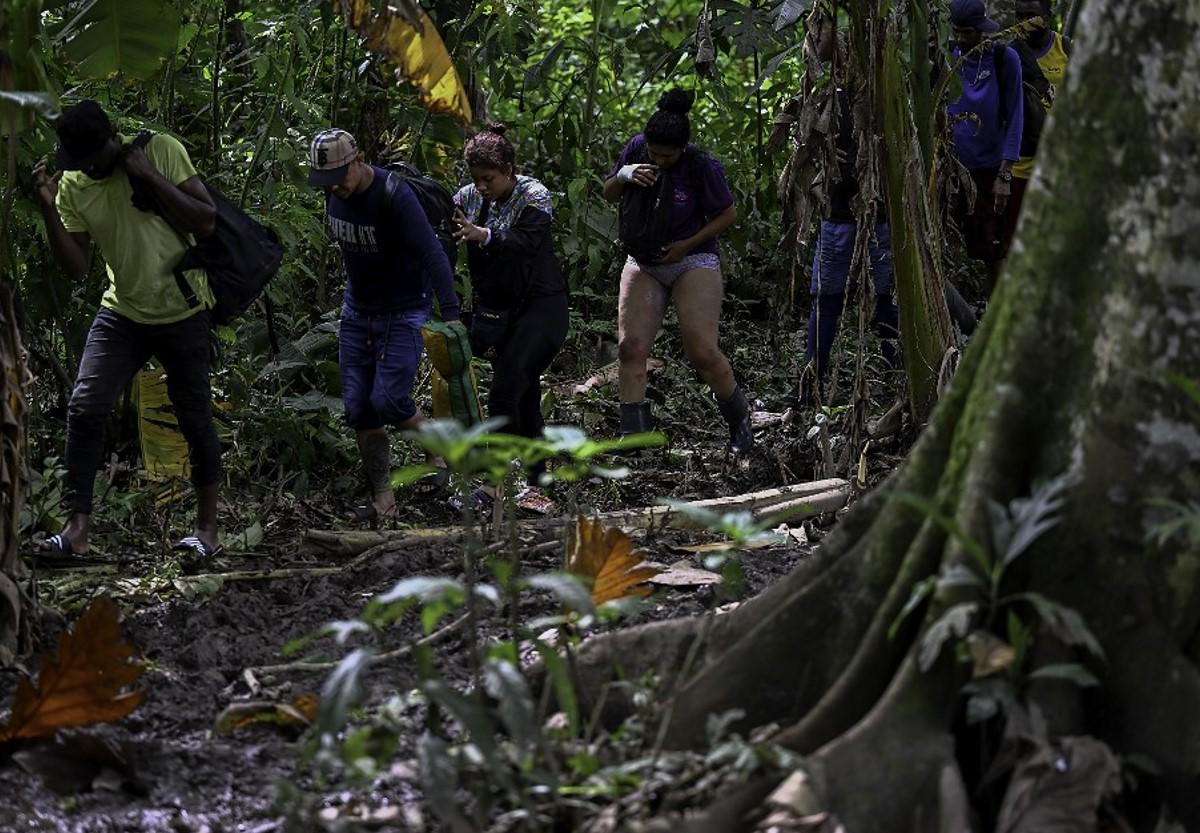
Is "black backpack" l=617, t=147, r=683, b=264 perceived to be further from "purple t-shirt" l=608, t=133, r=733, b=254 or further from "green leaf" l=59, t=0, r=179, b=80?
"green leaf" l=59, t=0, r=179, b=80

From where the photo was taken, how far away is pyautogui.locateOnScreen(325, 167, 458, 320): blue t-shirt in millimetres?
7730

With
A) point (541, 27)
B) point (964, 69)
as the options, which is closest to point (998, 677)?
point (964, 69)

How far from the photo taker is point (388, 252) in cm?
789

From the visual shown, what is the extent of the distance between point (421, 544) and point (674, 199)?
8.98ft

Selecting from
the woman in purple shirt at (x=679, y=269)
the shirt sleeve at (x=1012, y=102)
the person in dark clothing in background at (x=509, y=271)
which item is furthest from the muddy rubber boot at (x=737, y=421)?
the shirt sleeve at (x=1012, y=102)

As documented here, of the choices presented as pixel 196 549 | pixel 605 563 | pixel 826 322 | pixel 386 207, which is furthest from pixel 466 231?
pixel 605 563

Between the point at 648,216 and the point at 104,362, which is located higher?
the point at 648,216

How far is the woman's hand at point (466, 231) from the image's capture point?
808 centimetres

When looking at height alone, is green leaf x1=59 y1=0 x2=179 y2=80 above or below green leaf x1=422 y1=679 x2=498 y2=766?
above

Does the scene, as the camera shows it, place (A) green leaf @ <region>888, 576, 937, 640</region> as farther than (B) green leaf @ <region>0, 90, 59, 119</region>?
No

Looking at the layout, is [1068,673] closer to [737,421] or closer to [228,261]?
[228,261]

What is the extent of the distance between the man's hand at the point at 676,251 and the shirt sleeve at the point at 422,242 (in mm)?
1476

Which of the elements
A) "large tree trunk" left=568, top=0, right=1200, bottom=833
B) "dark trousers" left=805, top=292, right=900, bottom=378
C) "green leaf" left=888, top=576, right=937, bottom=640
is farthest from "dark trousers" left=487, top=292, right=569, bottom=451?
"green leaf" left=888, top=576, right=937, bottom=640

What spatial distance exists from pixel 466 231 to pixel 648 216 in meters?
1.14
